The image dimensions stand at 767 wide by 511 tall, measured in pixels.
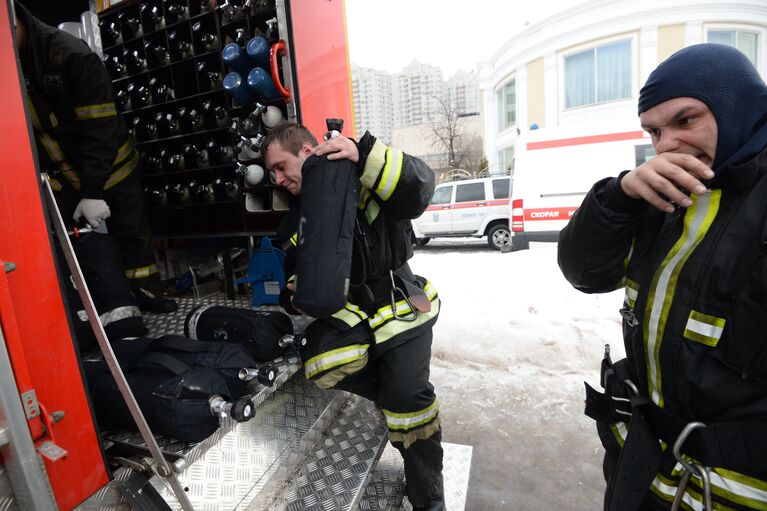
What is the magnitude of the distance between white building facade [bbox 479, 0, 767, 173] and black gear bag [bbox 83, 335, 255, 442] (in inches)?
553

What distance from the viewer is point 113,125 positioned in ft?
8.47

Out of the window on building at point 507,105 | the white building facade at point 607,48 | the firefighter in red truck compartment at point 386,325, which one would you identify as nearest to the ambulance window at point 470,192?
the white building facade at point 607,48

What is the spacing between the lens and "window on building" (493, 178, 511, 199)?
11102mm

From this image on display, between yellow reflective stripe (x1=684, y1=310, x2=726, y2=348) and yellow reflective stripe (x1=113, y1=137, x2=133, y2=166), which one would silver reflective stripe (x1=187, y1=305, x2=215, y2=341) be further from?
yellow reflective stripe (x1=684, y1=310, x2=726, y2=348)

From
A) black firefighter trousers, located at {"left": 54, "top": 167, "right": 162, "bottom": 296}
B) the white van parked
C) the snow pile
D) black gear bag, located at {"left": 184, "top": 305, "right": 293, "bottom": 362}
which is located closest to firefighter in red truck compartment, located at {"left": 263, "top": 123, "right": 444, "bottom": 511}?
black gear bag, located at {"left": 184, "top": 305, "right": 293, "bottom": 362}

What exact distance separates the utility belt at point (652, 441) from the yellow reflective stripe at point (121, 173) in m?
3.00

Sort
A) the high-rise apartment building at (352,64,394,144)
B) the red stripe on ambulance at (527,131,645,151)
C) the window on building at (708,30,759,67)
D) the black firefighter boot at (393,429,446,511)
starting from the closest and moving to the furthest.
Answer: the black firefighter boot at (393,429,446,511) → the red stripe on ambulance at (527,131,645,151) → the window on building at (708,30,759,67) → the high-rise apartment building at (352,64,394,144)

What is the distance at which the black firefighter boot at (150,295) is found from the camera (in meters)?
3.09

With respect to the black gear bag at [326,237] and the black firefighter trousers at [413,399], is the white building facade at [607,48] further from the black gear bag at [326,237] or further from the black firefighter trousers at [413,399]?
the black gear bag at [326,237]

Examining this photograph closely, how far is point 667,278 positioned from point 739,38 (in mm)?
21358

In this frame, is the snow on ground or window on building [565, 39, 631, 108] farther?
window on building [565, 39, 631, 108]

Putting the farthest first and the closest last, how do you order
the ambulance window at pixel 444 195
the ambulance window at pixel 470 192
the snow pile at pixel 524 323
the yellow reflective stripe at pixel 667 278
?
the ambulance window at pixel 444 195, the ambulance window at pixel 470 192, the snow pile at pixel 524 323, the yellow reflective stripe at pixel 667 278

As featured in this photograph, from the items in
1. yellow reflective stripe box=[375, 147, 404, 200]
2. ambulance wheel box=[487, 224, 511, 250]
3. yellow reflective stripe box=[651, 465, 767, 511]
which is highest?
yellow reflective stripe box=[375, 147, 404, 200]

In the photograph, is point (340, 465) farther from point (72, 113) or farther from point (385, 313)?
point (72, 113)
